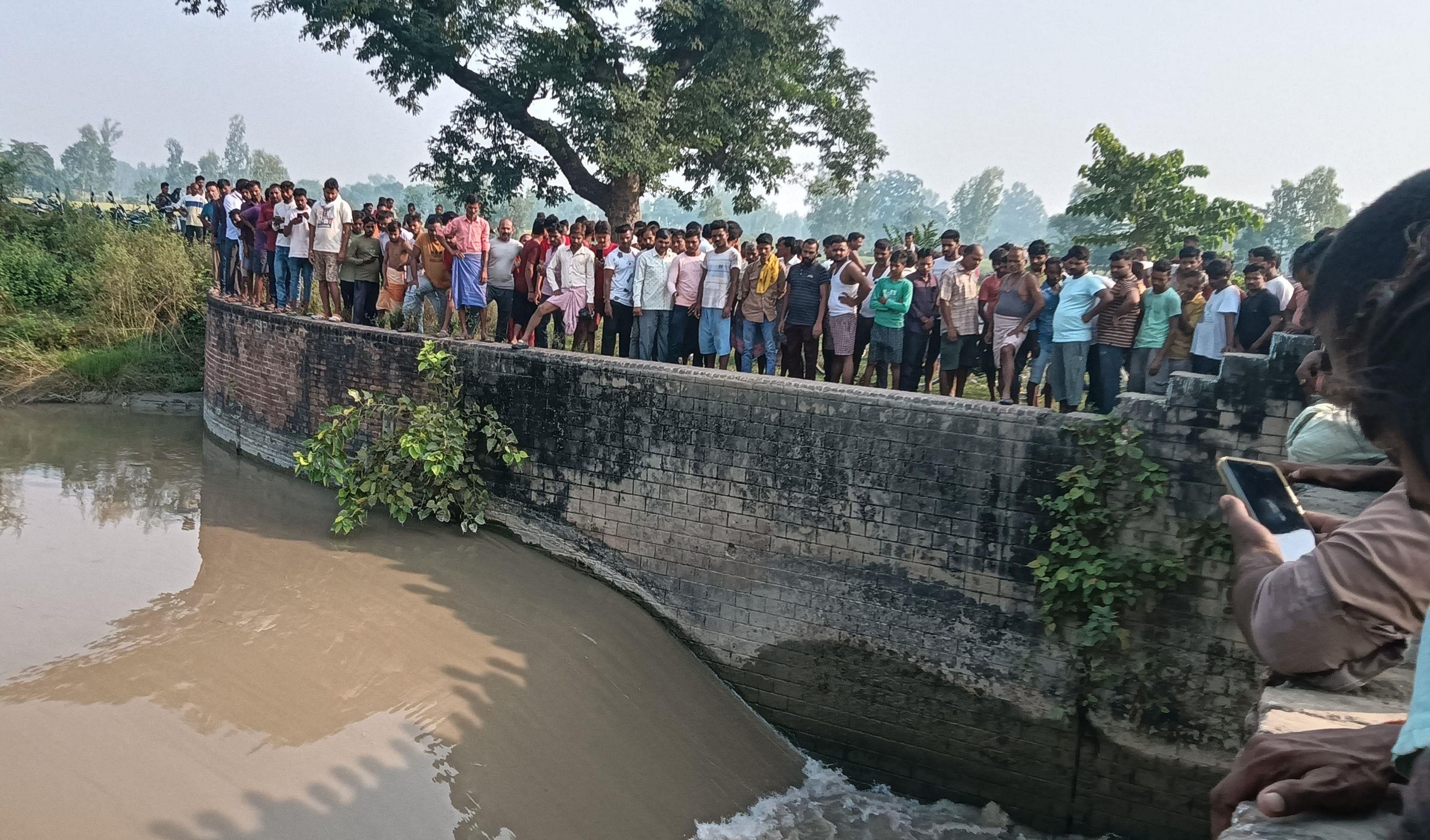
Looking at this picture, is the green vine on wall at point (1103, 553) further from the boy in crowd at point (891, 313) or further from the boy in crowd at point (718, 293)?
the boy in crowd at point (718, 293)

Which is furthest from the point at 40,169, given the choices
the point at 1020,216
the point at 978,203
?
the point at 1020,216

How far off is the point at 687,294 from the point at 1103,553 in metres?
4.42

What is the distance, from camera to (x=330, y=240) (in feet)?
34.7

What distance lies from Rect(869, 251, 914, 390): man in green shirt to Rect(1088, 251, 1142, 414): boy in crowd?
1.58m

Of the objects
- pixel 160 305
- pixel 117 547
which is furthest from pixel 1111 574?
pixel 160 305

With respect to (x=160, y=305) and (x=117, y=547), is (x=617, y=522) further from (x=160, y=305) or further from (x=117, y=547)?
(x=160, y=305)

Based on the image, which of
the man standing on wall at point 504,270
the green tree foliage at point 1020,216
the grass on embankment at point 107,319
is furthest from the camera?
the green tree foliage at point 1020,216

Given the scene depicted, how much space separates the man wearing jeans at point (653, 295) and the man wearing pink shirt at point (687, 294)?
0.05 metres

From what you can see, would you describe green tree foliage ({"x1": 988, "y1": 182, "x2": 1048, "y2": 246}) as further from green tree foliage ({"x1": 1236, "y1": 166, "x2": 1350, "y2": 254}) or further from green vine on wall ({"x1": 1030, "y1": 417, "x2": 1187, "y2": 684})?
green vine on wall ({"x1": 1030, "y1": 417, "x2": 1187, "y2": 684})

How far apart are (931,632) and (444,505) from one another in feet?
14.5

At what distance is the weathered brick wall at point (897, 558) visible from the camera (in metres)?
5.62

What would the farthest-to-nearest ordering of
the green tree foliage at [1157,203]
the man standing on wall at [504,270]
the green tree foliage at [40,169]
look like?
the green tree foliage at [40,169]
the green tree foliage at [1157,203]
the man standing on wall at [504,270]

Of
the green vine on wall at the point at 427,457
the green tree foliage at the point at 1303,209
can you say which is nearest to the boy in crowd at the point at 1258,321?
the green vine on wall at the point at 427,457

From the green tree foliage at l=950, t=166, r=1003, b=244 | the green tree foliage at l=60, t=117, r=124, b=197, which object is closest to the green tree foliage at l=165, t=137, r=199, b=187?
the green tree foliage at l=60, t=117, r=124, b=197
